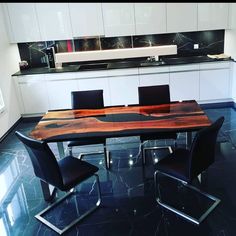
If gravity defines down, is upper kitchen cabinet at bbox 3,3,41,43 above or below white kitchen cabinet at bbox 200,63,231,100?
above

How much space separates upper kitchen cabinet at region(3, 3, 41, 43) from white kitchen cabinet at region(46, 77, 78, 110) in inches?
32.7

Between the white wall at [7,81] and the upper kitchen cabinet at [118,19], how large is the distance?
1.73 meters

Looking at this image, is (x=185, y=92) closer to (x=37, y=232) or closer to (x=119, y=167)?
(x=119, y=167)

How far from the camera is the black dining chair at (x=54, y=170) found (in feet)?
7.00

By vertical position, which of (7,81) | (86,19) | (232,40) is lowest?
(7,81)

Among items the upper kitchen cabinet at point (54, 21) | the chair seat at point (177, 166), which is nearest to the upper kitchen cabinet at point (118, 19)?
the upper kitchen cabinet at point (54, 21)

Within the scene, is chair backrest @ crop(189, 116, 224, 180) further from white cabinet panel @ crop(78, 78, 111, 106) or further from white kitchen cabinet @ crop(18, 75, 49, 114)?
white kitchen cabinet @ crop(18, 75, 49, 114)

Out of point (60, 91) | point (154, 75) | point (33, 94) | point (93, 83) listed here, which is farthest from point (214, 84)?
point (33, 94)

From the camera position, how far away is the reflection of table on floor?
246cm

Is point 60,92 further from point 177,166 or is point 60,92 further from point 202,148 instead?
point 202,148

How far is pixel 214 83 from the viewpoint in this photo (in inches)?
188

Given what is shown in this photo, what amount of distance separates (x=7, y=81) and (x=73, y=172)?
2.80m

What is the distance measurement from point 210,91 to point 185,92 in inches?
17.6

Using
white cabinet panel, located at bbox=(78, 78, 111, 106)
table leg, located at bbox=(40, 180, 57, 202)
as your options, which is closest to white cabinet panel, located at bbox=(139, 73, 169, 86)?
white cabinet panel, located at bbox=(78, 78, 111, 106)
